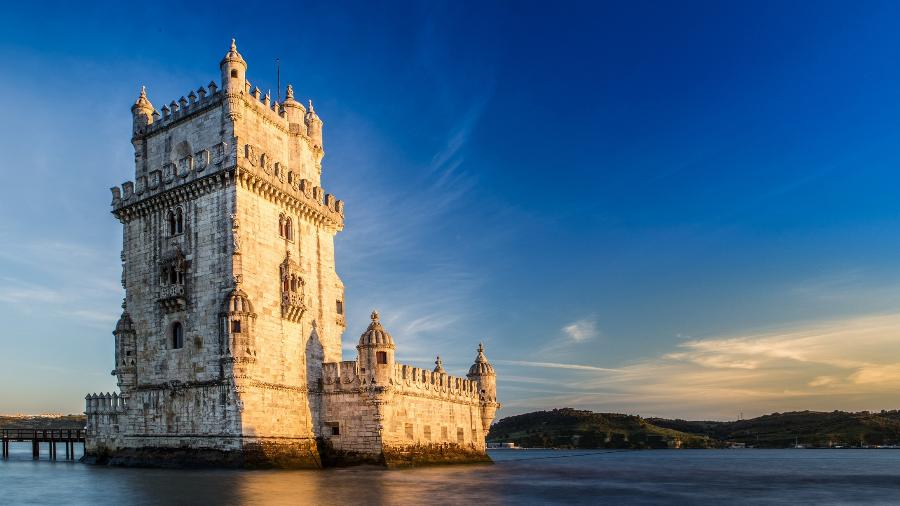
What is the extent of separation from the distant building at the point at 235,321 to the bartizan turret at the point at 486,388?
11183mm

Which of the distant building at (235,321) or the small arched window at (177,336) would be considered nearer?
the distant building at (235,321)

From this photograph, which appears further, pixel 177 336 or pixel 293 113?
pixel 293 113

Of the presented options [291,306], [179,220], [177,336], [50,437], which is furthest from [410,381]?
[50,437]

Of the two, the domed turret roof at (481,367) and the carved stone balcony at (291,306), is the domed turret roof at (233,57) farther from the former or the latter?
the domed turret roof at (481,367)

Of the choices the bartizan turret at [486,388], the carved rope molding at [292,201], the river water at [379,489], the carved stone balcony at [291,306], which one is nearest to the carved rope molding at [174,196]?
the carved rope molding at [292,201]

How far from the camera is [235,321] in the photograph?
43.8 metres

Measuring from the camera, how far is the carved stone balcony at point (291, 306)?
1908 inches

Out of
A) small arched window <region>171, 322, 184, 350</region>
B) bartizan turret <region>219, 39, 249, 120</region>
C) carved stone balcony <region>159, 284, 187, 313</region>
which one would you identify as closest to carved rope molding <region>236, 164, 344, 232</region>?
bartizan turret <region>219, 39, 249, 120</region>

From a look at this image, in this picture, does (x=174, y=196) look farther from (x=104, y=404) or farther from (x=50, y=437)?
(x=50, y=437)

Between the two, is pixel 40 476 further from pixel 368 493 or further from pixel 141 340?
pixel 368 493

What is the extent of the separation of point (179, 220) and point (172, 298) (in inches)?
201

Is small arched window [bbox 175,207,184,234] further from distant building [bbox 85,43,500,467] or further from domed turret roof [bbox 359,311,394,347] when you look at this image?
domed turret roof [bbox 359,311,394,347]

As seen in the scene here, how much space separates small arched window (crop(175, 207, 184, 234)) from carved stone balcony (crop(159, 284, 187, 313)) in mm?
3595

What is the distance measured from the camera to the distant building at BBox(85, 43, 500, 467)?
44.8m
